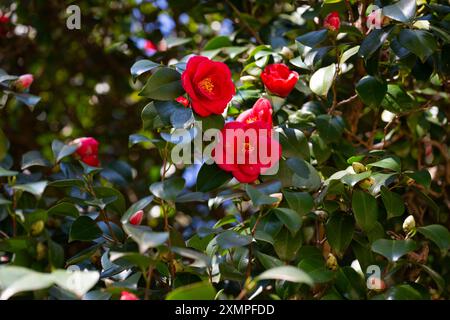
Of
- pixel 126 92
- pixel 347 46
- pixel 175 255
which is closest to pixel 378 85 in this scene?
pixel 347 46

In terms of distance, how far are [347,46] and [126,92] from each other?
1214 mm

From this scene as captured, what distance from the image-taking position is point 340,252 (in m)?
1.15

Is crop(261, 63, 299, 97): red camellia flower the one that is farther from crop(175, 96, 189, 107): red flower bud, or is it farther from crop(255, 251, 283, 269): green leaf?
crop(255, 251, 283, 269): green leaf

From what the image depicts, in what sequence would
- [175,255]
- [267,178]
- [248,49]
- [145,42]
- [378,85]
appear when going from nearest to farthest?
1. [175,255]
2. [267,178]
3. [378,85]
4. [248,49]
5. [145,42]

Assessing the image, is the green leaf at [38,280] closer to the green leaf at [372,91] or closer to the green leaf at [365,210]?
the green leaf at [365,210]

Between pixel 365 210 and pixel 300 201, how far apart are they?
0.11m

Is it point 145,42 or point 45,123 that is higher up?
point 145,42

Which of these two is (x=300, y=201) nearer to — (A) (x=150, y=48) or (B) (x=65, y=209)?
(B) (x=65, y=209)

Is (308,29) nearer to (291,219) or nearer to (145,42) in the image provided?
(145,42)

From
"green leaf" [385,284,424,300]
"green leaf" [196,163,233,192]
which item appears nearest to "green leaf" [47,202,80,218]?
"green leaf" [196,163,233,192]

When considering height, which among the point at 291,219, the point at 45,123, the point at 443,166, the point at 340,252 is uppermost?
the point at 291,219

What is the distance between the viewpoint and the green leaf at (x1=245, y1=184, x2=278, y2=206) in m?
1.03

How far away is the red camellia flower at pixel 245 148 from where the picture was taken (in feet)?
3.84

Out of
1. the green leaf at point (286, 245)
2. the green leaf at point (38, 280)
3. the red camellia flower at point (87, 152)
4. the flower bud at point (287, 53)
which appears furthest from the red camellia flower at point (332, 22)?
the green leaf at point (38, 280)
